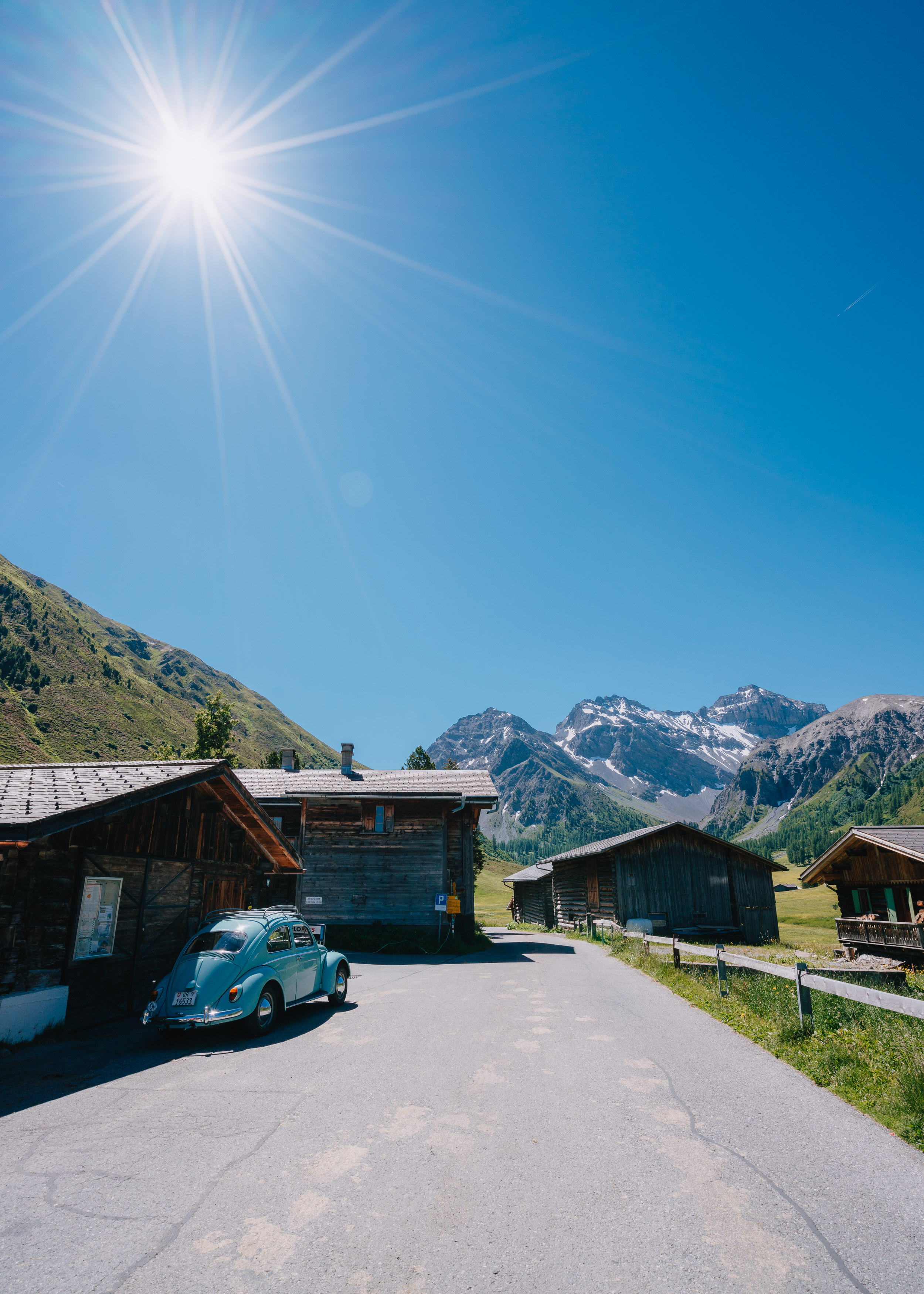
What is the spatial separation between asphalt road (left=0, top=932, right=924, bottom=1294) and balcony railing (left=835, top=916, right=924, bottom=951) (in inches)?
803

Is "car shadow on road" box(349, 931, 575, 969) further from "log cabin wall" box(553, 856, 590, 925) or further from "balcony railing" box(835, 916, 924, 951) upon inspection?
"balcony railing" box(835, 916, 924, 951)

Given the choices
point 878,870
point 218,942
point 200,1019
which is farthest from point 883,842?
point 200,1019

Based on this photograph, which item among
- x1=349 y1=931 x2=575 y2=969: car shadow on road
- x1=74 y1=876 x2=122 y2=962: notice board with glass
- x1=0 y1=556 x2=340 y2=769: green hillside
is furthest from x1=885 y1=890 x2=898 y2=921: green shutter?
x1=0 y1=556 x2=340 y2=769: green hillside

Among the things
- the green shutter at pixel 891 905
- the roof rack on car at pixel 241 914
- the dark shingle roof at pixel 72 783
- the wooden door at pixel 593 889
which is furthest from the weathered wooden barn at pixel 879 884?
the dark shingle roof at pixel 72 783

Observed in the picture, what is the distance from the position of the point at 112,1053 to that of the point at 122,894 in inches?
157

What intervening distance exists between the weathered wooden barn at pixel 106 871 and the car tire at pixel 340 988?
13.8ft

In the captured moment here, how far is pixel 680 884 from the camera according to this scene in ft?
113

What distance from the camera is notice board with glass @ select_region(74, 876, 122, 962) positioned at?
11867 mm

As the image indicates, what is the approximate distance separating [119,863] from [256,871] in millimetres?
7306

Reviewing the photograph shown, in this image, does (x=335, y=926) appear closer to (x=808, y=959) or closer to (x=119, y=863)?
(x=119, y=863)

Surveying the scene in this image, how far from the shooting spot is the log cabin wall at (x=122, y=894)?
1048 cm

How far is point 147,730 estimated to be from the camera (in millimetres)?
160125

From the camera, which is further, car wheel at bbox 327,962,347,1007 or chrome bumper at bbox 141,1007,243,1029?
car wheel at bbox 327,962,347,1007

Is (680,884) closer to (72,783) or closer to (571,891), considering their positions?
(571,891)
